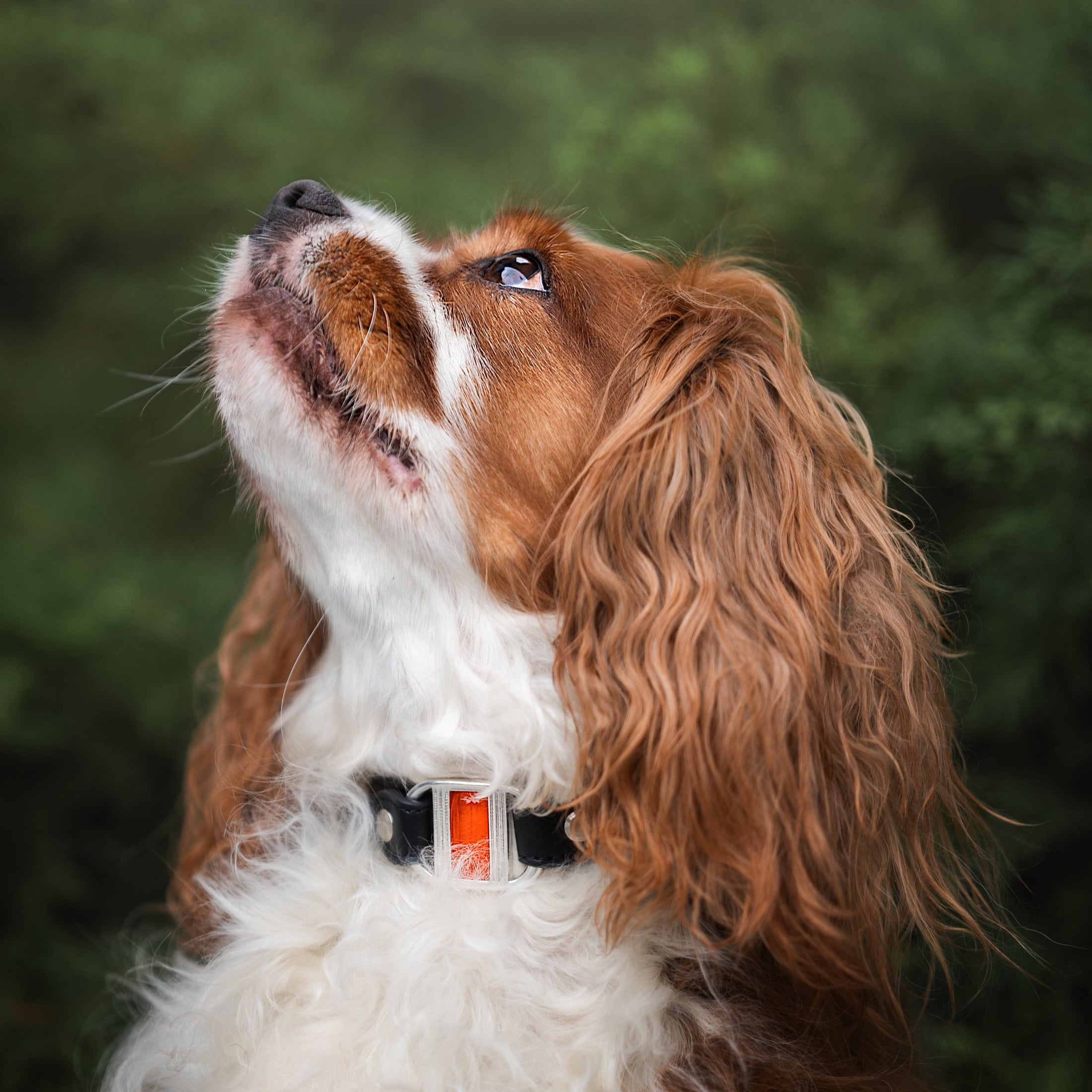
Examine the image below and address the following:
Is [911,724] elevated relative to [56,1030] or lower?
elevated

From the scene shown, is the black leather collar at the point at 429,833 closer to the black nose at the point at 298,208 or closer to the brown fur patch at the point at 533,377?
the brown fur patch at the point at 533,377

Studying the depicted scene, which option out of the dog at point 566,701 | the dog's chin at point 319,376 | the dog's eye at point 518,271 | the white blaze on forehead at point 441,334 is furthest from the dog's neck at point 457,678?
the dog's eye at point 518,271

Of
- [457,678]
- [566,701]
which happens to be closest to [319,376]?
[457,678]

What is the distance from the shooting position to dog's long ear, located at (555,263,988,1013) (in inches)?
49.9

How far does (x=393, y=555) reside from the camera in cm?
142

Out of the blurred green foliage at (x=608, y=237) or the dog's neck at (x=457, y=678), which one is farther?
the blurred green foliage at (x=608, y=237)

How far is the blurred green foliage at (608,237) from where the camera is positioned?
6.47 feet

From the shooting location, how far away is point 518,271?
5.09 feet

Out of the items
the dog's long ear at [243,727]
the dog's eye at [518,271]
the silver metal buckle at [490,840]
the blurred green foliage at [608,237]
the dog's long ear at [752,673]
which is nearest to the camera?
the dog's long ear at [752,673]

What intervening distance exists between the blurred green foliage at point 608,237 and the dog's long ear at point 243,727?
0.26 meters

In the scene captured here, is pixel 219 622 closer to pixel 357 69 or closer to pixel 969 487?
pixel 357 69

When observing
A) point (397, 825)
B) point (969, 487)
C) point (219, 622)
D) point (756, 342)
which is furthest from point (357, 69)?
point (397, 825)

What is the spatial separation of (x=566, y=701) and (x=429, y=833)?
0.93 ft

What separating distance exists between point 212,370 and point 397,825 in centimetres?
73
